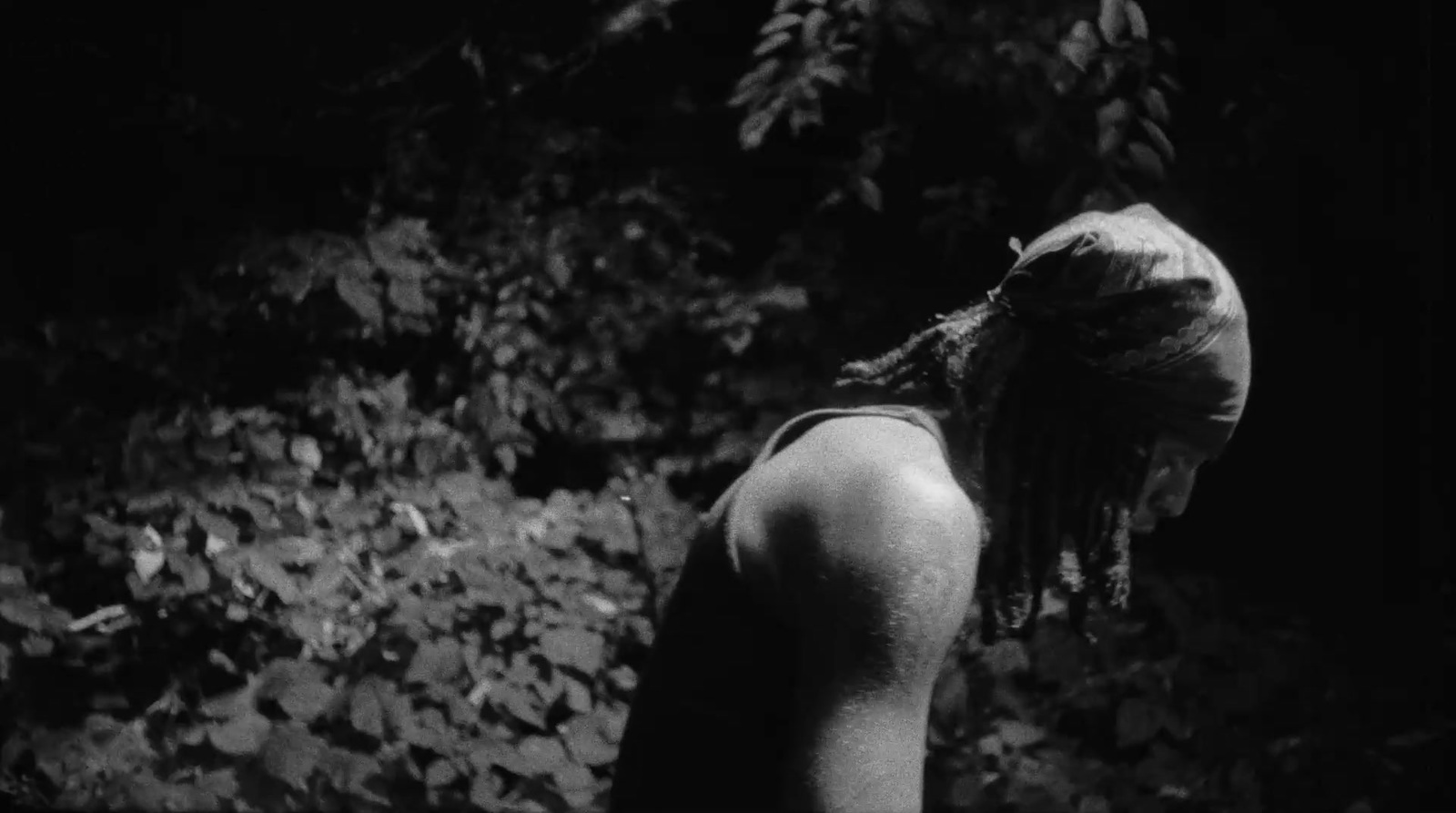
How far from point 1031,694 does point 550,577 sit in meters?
1.11

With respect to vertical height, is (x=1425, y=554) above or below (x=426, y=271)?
below

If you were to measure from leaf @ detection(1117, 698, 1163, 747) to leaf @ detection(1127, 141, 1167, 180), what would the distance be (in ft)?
3.86

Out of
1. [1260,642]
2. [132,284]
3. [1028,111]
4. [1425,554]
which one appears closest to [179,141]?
[132,284]

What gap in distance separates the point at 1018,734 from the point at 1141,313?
1818mm

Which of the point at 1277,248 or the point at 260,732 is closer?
the point at 260,732

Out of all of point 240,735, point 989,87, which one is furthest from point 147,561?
point 989,87

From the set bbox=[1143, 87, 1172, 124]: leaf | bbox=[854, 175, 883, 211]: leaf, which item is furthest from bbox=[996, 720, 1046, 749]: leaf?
bbox=[1143, 87, 1172, 124]: leaf

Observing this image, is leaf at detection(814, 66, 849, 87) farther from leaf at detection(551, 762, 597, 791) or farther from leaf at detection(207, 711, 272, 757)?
leaf at detection(207, 711, 272, 757)

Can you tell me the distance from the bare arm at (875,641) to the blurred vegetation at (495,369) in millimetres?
1351

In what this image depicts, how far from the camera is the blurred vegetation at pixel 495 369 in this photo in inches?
113

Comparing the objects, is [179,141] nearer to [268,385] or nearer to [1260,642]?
[268,385]

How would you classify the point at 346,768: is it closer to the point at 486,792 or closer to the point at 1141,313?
the point at 486,792

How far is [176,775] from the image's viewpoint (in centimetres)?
268

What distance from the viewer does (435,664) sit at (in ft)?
9.02
